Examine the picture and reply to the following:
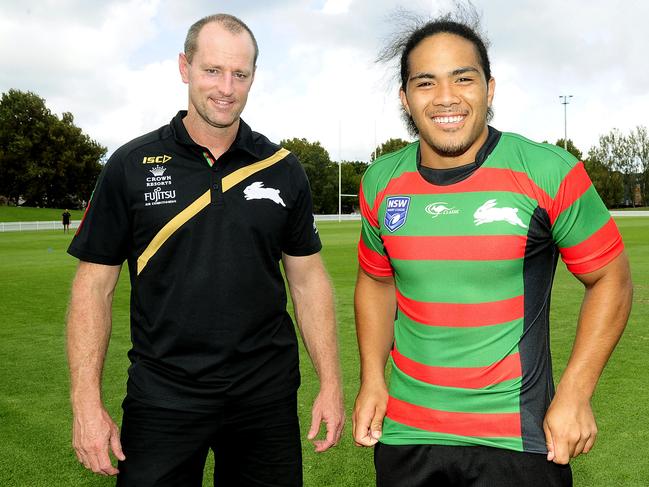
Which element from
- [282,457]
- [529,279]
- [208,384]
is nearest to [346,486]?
[282,457]

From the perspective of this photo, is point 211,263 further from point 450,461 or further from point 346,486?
point 346,486

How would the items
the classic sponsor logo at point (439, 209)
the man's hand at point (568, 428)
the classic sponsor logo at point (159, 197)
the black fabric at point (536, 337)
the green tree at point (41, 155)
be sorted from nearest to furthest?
1. the man's hand at point (568, 428)
2. the black fabric at point (536, 337)
3. the classic sponsor logo at point (439, 209)
4. the classic sponsor logo at point (159, 197)
5. the green tree at point (41, 155)

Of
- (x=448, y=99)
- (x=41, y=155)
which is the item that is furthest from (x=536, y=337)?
(x=41, y=155)

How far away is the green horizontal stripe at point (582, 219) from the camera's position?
7.50 ft

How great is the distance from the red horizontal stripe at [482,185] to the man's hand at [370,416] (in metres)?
0.74

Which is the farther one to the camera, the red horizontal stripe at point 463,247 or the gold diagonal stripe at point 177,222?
the gold diagonal stripe at point 177,222

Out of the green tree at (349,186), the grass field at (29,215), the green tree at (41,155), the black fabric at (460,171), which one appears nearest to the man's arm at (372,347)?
the black fabric at (460,171)

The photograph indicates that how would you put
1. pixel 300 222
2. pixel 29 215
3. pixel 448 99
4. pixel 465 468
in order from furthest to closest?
1. pixel 29 215
2. pixel 300 222
3. pixel 448 99
4. pixel 465 468

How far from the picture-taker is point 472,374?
2.36 m

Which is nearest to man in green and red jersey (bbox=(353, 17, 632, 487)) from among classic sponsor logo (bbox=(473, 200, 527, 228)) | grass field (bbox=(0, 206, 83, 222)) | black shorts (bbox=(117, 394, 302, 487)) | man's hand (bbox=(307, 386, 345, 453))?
classic sponsor logo (bbox=(473, 200, 527, 228))

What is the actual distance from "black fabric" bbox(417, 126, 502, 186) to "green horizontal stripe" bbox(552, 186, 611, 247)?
34cm

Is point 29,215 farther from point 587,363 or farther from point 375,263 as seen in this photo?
point 587,363

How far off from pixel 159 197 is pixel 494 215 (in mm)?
1386

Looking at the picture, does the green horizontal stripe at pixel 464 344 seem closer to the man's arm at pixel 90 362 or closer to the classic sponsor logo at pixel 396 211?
the classic sponsor logo at pixel 396 211
